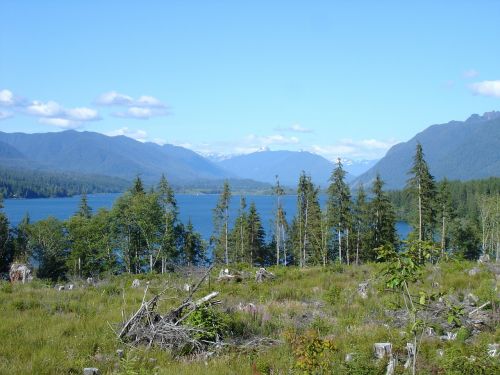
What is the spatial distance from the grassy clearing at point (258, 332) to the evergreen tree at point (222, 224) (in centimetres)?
4324

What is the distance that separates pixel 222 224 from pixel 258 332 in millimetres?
57759

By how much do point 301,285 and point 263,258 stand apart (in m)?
52.4

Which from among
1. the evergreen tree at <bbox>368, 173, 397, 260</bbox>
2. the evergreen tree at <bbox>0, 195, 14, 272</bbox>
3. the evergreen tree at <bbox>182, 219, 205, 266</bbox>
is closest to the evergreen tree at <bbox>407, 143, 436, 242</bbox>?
the evergreen tree at <bbox>368, 173, 397, 260</bbox>

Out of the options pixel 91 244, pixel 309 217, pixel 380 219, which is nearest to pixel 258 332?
pixel 380 219

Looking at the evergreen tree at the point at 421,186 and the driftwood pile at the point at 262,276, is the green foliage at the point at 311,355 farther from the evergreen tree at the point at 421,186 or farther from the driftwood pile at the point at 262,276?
the evergreen tree at the point at 421,186

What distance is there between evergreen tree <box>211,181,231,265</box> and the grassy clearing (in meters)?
43.2

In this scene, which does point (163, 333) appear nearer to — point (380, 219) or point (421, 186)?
point (421, 186)

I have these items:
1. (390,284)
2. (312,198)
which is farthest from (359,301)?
(312,198)

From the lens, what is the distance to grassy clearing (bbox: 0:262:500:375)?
23.2 feet

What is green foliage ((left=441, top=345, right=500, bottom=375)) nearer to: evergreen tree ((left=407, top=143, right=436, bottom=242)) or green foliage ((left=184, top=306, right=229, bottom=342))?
green foliage ((left=184, top=306, right=229, bottom=342))

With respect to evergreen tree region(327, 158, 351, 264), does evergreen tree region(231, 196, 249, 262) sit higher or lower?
lower

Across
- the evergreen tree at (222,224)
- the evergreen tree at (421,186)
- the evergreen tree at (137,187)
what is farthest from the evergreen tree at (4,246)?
the evergreen tree at (421,186)

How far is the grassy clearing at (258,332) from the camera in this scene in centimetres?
706

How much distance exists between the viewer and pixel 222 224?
67.6m
